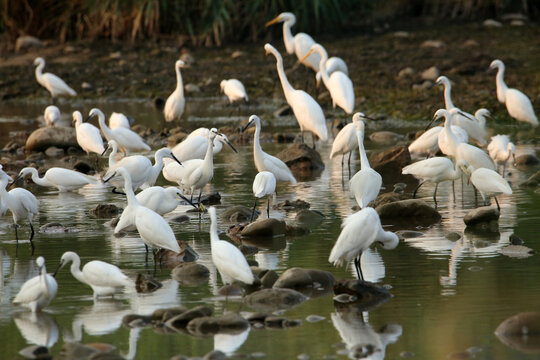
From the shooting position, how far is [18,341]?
22.1 feet

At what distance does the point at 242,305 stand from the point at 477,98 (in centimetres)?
1366

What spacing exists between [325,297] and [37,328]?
2.33 m

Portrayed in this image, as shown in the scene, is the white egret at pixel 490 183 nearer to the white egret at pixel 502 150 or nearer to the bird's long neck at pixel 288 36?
the white egret at pixel 502 150

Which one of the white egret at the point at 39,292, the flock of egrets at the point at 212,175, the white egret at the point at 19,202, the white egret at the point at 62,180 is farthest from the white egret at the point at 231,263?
the white egret at the point at 62,180

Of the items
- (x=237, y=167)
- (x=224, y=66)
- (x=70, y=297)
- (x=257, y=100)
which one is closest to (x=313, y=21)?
(x=224, y=66)

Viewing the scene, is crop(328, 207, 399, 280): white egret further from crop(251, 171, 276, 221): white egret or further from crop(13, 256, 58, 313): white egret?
crop(251, 171, 276, 221): white egret

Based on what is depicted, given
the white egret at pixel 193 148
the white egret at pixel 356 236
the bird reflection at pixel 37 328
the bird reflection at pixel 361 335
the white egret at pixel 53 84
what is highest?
the white egret at pixel 53 84

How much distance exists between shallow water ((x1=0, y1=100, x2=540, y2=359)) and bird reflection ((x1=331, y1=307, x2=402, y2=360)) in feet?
0.05

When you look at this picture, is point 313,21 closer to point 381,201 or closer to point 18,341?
point 381,201

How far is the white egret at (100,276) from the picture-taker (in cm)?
761

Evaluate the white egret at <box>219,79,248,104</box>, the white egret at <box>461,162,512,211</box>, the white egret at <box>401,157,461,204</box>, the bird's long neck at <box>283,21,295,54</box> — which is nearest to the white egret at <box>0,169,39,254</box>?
the white egret at <box>401,157,461,204</box>

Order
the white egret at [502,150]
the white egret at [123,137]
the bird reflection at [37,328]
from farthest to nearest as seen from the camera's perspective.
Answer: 1. the white egret at [123,137]
2. the white egret at [502,150]
3. the bird reflection at [37,328]

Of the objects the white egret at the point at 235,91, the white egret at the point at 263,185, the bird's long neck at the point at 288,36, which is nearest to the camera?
the white egret at the point at 263,185

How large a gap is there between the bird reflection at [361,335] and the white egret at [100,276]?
5.90ft
